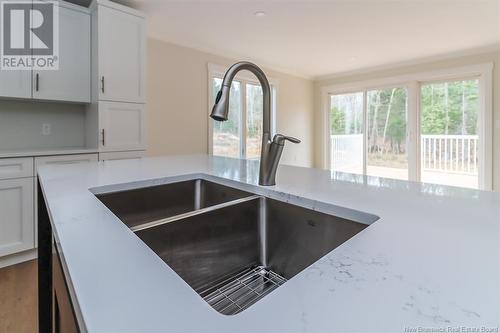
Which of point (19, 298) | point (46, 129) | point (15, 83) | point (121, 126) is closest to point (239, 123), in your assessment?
point (121, 126)

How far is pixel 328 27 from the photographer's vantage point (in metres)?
3.27

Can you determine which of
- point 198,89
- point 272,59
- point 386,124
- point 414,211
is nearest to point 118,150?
point 198,89

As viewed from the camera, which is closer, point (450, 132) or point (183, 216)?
point (183, 216)

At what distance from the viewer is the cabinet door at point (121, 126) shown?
253 centimetres

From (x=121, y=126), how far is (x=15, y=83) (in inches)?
33.6

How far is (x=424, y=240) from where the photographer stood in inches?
20.5

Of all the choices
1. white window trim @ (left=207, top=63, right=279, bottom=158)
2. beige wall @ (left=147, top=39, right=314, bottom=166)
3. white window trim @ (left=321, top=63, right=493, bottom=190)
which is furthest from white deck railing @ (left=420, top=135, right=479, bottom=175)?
beige wall @ (left=147, top=39, right=314, bottom=166)

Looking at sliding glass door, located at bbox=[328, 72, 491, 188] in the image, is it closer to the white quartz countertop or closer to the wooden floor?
the white quartz countertop

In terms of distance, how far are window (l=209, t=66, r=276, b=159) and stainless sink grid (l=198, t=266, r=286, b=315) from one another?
3.32 meters

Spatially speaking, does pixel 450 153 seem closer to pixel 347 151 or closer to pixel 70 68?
pixel 347 151

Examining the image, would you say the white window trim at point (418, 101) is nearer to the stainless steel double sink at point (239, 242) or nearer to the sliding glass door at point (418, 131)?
the sliding glass door at point (418, 131)

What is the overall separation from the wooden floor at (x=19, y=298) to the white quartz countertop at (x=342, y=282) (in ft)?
4.65

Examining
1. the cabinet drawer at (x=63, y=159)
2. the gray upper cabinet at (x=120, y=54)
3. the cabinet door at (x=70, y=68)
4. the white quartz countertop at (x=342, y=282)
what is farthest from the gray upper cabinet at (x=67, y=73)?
the white quartz countertop at (x=342, y=282)

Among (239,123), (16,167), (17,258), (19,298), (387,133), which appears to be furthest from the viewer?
(387,133)
